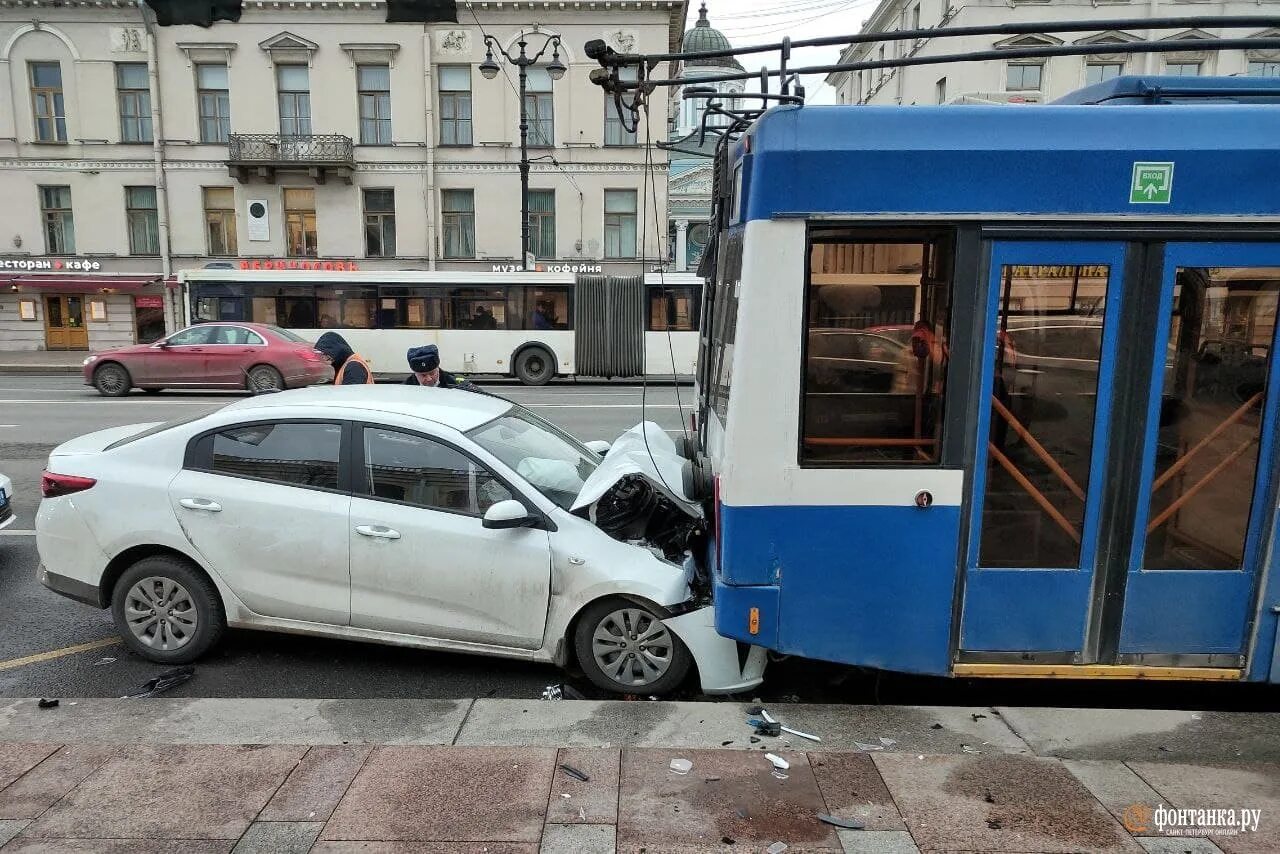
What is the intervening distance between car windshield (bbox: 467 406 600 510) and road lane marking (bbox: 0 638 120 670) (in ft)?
9.03

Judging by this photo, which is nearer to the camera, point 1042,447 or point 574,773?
point 574,773

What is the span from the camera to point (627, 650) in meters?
4.38

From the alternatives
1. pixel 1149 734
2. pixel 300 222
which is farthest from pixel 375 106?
pixel 1149 734

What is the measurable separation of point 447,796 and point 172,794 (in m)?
1.09

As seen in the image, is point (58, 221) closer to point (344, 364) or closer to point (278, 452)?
point (344, 364)

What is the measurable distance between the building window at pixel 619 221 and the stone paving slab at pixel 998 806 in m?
28.4

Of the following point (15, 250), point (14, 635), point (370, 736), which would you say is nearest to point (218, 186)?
point (15, 250)

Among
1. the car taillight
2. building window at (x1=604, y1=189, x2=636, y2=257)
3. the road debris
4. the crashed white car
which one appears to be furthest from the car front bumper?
building window at (x1=604, y1=189, x2=636, y2=257)

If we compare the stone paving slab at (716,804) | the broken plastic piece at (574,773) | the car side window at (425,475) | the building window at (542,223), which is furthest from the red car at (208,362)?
the stone paving slab at (716,804)

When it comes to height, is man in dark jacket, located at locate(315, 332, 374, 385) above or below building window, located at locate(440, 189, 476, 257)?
below

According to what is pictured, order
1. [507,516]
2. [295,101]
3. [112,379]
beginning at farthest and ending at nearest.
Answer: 1. [295,101]
2. [112,379]
3. [507,516]

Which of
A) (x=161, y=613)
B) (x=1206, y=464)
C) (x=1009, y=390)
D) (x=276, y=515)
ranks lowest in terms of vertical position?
(x=161, y=613)

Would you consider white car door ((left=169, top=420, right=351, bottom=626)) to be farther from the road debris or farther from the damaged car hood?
the damaged car hood

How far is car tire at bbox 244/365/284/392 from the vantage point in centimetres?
1706
